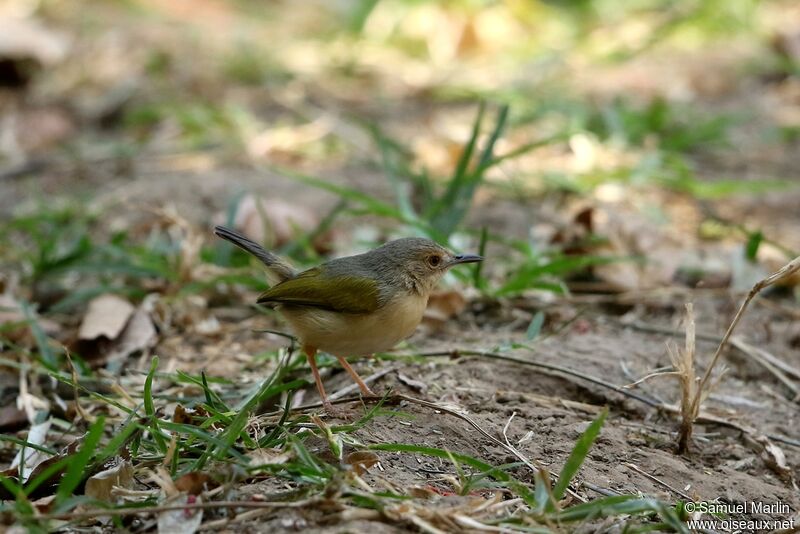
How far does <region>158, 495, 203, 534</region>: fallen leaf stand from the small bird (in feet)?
3.06

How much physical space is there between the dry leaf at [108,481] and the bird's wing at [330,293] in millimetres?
1092

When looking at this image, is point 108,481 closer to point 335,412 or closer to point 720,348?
point 335,412

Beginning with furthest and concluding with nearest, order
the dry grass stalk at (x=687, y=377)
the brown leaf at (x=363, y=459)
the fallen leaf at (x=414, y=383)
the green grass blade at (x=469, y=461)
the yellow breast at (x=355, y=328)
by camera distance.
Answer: the fallen leaf at (x=414, y=383) → the yellow breast at (x=355, y=328) → the dry grass stalk at (x=687, y=377) → the brown leaf at (x=363, y=459) → the green grass blade at (x=469, y=461)

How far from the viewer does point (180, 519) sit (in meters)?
2.73

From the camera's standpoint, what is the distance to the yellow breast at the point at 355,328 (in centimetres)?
375

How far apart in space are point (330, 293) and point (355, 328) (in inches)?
8.5

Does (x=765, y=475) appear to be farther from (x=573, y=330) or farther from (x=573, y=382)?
(x=573, y=330)

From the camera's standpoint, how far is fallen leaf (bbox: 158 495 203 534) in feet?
8.86

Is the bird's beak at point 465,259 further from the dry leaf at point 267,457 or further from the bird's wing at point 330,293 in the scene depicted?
the dry leaf at point 267,457

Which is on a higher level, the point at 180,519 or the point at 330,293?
the point at 330,293

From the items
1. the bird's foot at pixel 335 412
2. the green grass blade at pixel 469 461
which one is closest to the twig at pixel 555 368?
the bird's foot at pixel 335 412

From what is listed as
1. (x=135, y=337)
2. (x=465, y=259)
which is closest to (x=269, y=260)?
(x=465, y=259)

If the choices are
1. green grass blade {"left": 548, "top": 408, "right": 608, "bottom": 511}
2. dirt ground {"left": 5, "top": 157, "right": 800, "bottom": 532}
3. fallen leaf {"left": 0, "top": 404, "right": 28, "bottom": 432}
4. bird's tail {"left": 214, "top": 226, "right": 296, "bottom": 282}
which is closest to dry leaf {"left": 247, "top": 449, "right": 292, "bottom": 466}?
dirt ground {"left": 5, "top": 157, "right": 800, "bottom": 532}

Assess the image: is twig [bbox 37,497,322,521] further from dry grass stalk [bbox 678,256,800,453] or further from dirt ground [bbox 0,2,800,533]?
dry grass stalk [bbox 678,256,800,453]
